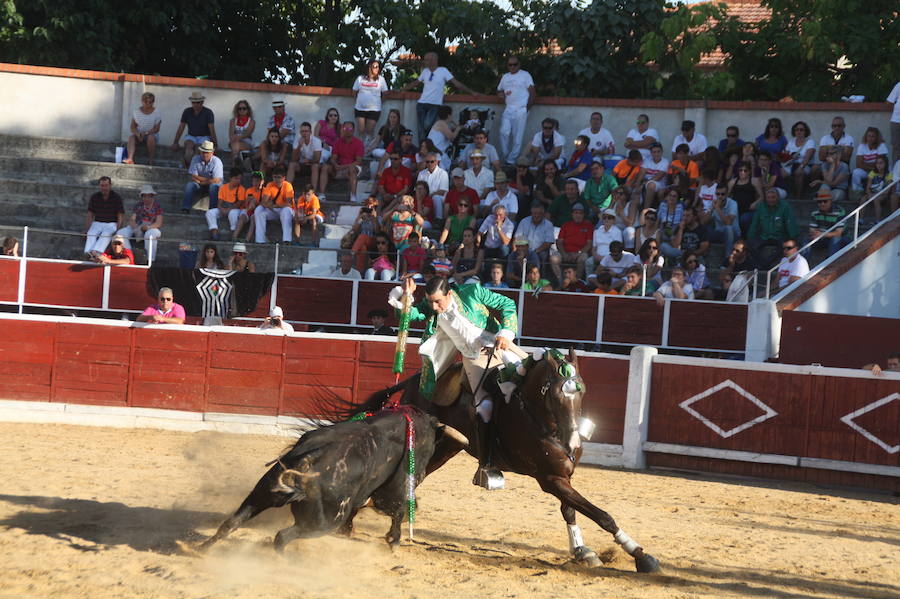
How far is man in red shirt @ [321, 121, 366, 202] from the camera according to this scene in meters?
16.8

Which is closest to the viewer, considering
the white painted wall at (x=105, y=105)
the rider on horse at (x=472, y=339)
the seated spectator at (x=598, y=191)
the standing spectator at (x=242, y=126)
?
the rider on horse at (x=472, y=339)

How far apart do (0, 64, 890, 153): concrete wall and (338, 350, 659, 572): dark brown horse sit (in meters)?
10.8

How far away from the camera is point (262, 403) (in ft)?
39.7

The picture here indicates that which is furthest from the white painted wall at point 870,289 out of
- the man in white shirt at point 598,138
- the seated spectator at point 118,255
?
the seated spectator at point 118,255

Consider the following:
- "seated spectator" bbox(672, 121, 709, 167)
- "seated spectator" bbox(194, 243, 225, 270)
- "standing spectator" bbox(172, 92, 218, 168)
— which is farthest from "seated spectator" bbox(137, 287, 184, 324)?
"seated spectator" bbox(672, 121, 709, 167)

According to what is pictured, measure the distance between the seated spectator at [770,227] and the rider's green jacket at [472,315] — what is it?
23.9ft

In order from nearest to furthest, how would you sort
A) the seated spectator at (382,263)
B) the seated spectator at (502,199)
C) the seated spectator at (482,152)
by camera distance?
the seated spectator at (382,263)
the seated spectator at (502,199)
the seated spectator at (482,152)

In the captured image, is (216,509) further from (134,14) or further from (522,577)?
(134,14)

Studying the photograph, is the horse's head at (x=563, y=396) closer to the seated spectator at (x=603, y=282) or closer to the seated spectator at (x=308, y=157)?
the seated spectator at (x=603, y=282)

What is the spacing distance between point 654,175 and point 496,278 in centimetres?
304

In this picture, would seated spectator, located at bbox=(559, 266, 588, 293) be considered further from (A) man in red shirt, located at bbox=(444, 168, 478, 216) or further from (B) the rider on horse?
(B) the rider on horse

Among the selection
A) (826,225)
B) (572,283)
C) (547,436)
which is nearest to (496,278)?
(572,283)

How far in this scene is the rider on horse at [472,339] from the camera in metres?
7.20

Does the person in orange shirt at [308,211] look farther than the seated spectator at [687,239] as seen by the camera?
Yes
